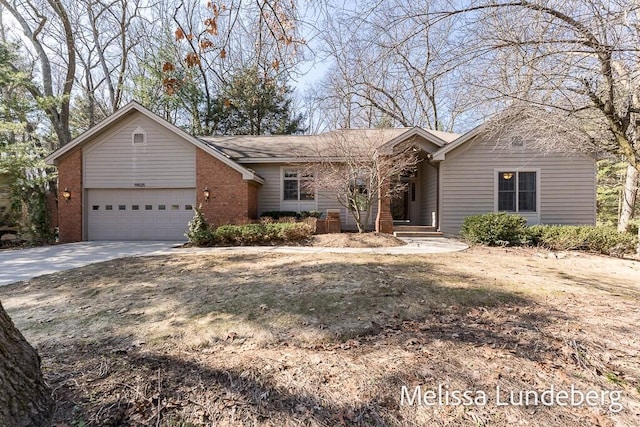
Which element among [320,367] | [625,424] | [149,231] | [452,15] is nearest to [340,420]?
[320,367]

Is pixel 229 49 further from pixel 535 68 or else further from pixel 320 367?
pixel 535 68

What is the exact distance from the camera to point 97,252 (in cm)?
927

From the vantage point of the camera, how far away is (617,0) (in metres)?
4.57

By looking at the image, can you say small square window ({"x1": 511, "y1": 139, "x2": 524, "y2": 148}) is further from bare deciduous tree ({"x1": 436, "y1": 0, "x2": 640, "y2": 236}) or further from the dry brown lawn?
the dry brown lawn

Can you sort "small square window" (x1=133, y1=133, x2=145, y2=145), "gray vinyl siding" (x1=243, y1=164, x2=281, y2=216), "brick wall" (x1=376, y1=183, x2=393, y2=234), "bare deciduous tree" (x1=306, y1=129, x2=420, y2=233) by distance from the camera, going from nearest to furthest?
"bare deciduous tree" (x1=306, y1=129, x2=420, y2=233), "brick wall" (x1=376, y1=183, x2=393, y2=234), "small square window" (x1=133, y1=133, x2=145, y2=145), "gray vinyl siding" (x1=243, y1=164, x2=281, y2=216)

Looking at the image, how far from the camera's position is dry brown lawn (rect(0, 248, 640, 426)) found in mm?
2141

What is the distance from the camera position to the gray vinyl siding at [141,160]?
40.2ft

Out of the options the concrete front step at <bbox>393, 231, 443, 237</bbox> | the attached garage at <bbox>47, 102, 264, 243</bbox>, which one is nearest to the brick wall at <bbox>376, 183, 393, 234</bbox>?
the concrete front step at <bbox>393, 231, 443, 237</bbox>

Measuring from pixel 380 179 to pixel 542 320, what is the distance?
748 centimetres

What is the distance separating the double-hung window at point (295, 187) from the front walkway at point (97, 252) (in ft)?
14.6

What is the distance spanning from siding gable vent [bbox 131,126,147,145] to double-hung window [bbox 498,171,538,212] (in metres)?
14.4

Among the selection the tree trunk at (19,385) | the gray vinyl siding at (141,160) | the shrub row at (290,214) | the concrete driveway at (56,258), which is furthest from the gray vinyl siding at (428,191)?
the tree trunk at (19,385)

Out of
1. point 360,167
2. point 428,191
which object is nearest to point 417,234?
point 428,191

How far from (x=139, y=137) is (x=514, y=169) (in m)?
15.1
